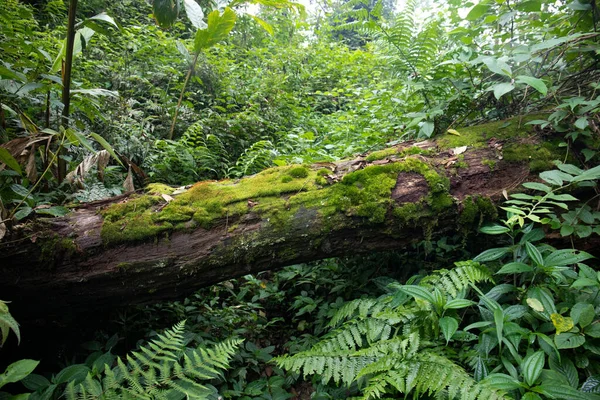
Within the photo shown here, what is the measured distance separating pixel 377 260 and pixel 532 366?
5.12 ft

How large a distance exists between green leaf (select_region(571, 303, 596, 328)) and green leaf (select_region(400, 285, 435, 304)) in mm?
654

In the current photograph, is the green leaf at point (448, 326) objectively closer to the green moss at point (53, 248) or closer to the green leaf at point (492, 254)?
the green leaf at point (492, 254)

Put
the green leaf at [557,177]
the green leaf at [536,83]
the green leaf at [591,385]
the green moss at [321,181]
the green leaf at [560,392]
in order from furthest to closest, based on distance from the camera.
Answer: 1. the green moss at [321,181]
2. the green leaf at [536,83]
3. the green leaf at [557,177]
4. the green leaf at [591,385]
5. the green leaf at [560,392]

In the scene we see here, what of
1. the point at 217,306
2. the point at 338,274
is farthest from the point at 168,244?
the point at 338,274

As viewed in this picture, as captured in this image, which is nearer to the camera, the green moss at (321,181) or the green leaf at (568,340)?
the green leaf at (568,340)

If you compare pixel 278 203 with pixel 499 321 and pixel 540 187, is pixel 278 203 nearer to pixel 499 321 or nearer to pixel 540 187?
pixel 499 321

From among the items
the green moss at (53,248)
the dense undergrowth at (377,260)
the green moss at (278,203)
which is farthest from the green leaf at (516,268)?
the green moss at (53,248)

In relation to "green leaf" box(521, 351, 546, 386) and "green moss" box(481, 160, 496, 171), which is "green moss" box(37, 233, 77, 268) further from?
"green moss" box(481, 160, 496, 171)

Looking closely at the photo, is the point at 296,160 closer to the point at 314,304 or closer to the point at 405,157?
the point at 405,157

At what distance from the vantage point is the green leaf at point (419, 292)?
1769 mm

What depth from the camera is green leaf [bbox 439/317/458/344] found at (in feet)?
5.33

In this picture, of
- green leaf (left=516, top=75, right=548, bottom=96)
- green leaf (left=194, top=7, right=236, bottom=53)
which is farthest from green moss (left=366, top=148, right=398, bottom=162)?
green leaf (left=194, top=7, right=236, bottom=53)

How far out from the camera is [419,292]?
1801 mm

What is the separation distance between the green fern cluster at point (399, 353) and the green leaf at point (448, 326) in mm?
99
